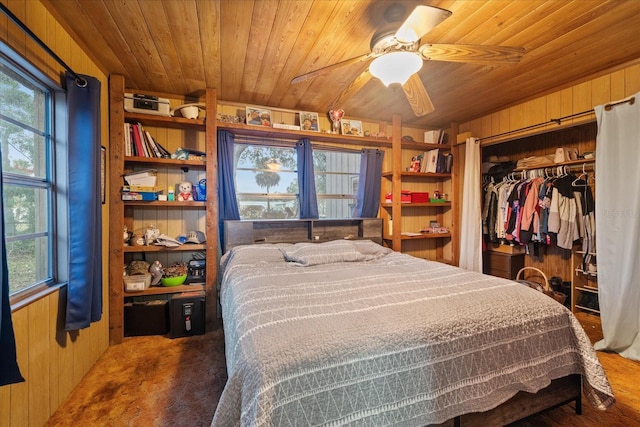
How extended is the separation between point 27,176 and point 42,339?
93cm

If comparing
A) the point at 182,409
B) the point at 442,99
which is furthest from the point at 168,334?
the point at 442,99

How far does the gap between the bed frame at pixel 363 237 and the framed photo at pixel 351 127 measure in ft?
3.58

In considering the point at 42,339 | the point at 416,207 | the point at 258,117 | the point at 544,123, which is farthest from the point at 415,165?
the point at 42,339

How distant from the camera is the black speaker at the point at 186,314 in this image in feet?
8.47

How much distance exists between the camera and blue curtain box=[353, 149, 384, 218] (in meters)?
3.55

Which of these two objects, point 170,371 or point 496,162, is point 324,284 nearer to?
point 170,371

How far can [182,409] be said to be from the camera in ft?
5.50

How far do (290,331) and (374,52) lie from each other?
1653mm

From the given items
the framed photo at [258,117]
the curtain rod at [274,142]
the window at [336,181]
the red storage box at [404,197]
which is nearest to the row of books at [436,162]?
the red storage box at [404,197]

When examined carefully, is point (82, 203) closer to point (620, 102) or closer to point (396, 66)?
point (396, 66)

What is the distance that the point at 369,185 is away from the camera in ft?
11.7

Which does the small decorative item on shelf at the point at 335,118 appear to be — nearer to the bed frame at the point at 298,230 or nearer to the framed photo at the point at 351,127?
the framed photo at the point at 351,127

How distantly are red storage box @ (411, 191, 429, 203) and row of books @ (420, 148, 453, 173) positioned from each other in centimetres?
34

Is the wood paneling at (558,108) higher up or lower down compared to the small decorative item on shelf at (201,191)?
higher up
